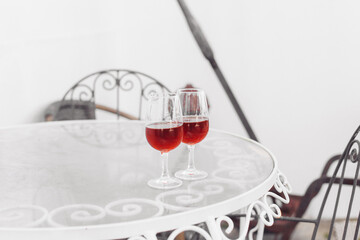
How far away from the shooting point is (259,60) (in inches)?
116

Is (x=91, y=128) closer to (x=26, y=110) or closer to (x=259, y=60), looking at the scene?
(x=26, y=110)

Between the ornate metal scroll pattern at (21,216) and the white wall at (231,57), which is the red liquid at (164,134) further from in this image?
the white wall at (231,57)

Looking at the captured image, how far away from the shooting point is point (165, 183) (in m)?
0.96

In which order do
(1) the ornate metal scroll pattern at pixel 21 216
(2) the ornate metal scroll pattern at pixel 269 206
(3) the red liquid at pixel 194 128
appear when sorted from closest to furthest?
(1) the ornate metal scroll pattern at pixel 21 216
(2) the ornate metal scroll pattern at pixel 269 206
(3) the red liquid at pixel 194 128

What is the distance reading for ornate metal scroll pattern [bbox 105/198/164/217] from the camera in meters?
0.82

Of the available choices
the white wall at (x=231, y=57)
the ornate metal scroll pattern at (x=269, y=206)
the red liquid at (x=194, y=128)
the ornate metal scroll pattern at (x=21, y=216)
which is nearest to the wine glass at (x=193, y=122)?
the red liquid at (x=194, y=128)

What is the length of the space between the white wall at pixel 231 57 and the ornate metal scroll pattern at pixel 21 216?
152 centimetres

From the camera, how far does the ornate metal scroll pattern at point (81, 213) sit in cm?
79

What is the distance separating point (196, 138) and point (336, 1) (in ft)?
6.53

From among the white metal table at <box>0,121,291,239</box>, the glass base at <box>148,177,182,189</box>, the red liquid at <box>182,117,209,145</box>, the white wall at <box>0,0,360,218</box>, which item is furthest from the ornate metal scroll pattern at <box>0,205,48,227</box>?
the white wall at <box>0,0,360,218</box>

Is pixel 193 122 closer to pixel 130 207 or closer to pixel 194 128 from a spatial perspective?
pixel 194 128

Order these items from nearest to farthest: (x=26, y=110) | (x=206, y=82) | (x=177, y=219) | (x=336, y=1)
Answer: (x=177, y=219), (x=26, y=110), (x=336, y=1), (x=206, y=82)

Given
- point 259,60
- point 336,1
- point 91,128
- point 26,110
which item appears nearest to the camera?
point 91,128

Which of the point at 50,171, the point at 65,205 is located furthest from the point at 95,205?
the point at 50,171
